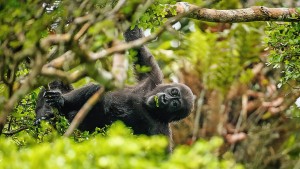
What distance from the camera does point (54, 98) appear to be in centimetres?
709

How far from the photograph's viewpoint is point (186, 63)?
527 inches

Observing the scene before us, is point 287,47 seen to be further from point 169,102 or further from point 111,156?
point 111,156

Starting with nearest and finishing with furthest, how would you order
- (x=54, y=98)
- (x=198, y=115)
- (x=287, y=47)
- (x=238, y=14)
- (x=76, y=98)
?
(x=287, y=47) → (x=54, y=98) → (x=238, y=14) → (x=76, y=98) → (x=198, y=115)

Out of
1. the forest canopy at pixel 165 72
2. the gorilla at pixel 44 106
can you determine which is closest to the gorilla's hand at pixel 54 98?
the gorilla at pixel 44 106

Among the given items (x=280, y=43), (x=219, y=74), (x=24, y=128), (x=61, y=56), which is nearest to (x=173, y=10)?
(x=280, y=43)

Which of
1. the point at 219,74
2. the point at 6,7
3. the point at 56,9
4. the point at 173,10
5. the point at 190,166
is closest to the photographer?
the point at 190,166

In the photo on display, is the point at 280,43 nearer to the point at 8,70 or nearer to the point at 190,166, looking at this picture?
the point at 8,70

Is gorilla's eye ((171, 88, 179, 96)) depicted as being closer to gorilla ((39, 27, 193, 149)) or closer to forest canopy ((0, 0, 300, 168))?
gorilla ((39, 27, 193, 149))

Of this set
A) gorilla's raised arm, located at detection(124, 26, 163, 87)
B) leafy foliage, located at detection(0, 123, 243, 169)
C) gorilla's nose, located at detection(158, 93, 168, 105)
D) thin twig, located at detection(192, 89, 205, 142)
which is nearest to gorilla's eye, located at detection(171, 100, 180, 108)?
gorilla's nose, located at detection(158, 93, 168, 105)

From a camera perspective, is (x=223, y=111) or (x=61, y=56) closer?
(x=61, y=56)

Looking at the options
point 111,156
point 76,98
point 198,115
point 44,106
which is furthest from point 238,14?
point 198,115

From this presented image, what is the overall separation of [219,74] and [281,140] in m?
1.79

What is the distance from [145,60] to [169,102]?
2.02 ft

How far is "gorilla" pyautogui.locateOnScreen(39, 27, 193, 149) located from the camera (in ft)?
25.8
